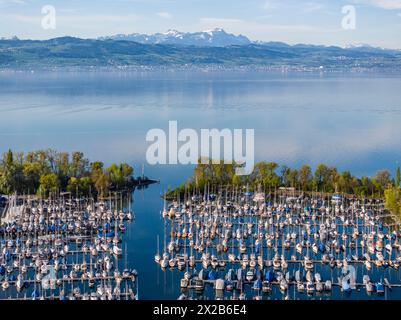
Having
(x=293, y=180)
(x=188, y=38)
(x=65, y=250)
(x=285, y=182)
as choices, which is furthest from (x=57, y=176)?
(x=188, y=38)

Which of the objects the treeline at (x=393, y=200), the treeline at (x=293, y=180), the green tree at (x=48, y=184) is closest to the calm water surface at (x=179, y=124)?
the treeline at (x=293, y=180)

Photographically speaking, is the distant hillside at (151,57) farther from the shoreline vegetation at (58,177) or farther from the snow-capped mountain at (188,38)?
the shoreline vegetation at (58,177)

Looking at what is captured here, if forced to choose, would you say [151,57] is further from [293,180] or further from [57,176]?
[293,180]

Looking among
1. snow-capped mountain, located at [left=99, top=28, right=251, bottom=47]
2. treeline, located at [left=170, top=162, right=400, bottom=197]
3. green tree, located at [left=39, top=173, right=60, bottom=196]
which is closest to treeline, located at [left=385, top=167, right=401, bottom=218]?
treeline, located at [left=170, top=162, right=400, bottom=197]

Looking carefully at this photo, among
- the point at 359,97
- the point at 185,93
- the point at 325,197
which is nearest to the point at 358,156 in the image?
the point at 325,197

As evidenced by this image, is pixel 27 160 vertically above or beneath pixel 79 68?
beneath

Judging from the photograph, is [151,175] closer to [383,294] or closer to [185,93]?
[383,294]
